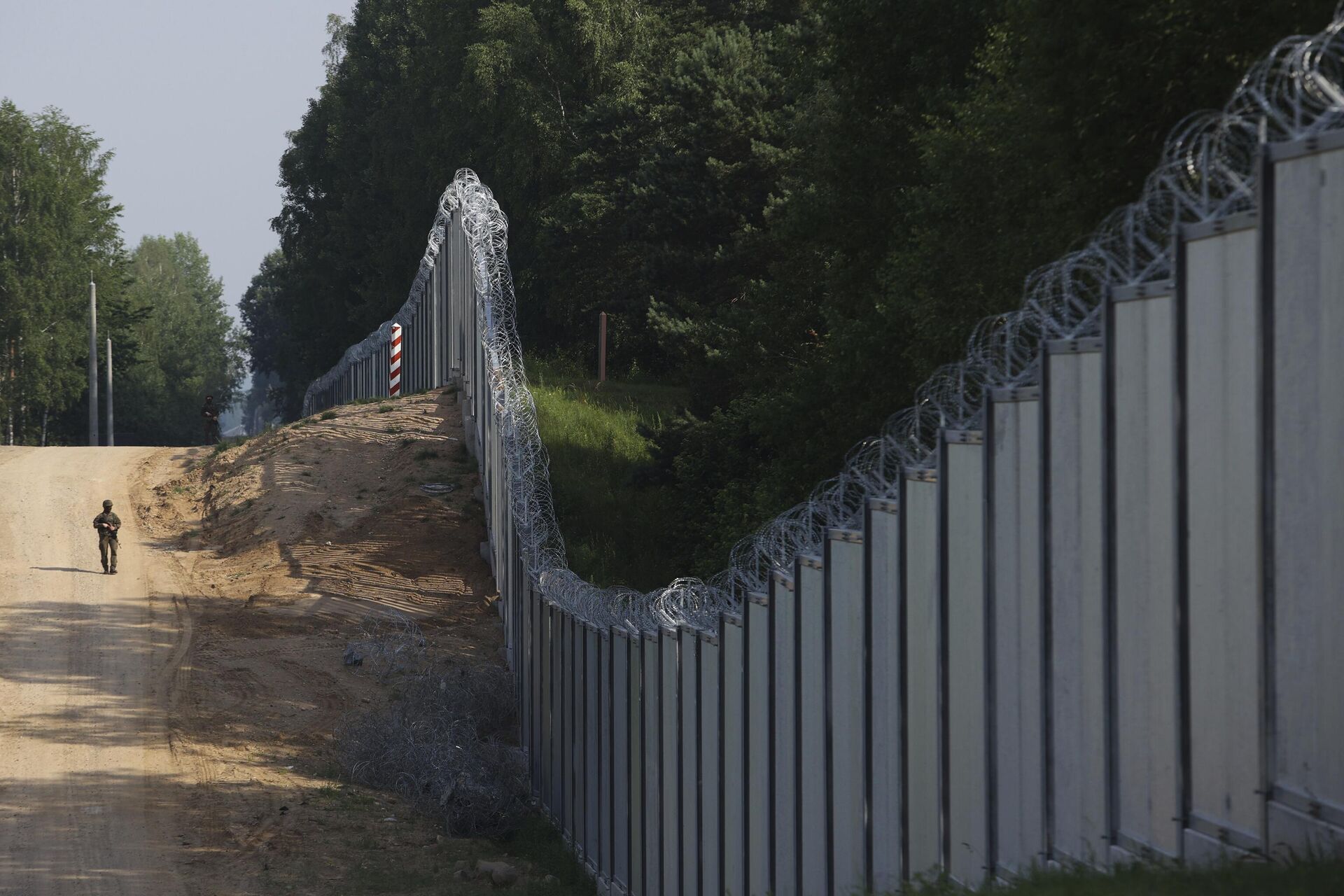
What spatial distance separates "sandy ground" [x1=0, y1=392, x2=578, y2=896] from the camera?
12.6 m

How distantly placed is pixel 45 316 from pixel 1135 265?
63332 mm

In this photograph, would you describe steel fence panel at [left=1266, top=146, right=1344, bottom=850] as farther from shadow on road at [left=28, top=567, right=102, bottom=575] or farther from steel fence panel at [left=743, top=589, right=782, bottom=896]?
shadow on road at [left=28, top=567, right=102, bottom=575]

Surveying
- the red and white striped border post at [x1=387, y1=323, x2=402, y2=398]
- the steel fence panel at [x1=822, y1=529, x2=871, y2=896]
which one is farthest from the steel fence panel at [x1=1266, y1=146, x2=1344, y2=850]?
the red and white striped border post at [x1=387, y1=323, x2=402, y2=398]

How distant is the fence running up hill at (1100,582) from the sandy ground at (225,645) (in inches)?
206

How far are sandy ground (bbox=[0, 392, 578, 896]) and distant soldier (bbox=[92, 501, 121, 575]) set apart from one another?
32 centimetres

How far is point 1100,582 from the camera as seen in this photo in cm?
549

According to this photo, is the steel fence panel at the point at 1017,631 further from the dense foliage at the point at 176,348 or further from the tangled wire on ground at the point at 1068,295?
the dense foliage at the point at 176,348

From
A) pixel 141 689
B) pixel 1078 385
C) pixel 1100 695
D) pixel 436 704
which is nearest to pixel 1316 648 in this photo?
pixel 1100 695

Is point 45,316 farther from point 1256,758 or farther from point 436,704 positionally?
point 1256,758

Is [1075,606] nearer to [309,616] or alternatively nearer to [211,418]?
[309,616]

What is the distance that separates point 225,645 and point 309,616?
1610mm

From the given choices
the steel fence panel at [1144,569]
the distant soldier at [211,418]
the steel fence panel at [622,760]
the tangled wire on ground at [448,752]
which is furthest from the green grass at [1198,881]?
the distant soldier at [211,418]

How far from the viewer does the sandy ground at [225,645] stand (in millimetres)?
12625

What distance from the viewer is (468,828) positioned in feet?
45.9
